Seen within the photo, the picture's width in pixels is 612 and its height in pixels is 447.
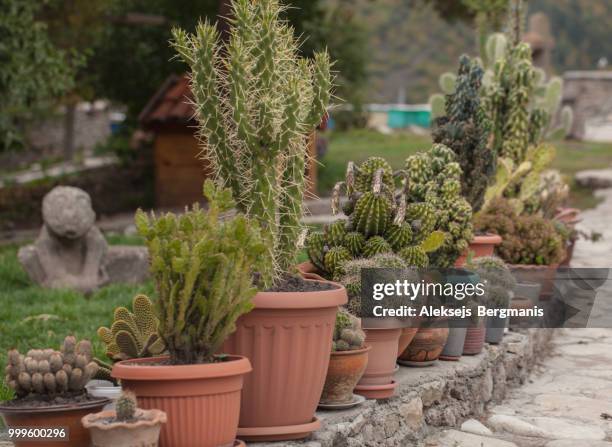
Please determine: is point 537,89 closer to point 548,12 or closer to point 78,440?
point 78,440

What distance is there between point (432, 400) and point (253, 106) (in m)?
2.06

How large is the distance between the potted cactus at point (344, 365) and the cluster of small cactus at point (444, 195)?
201 centimetres

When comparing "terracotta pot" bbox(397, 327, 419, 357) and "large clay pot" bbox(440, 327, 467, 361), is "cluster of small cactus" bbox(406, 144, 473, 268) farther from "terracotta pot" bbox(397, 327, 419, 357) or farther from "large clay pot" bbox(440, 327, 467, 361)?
"terracotta pot" bbox(397, 327, 419, 357)

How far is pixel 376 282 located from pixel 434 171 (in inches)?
91.6

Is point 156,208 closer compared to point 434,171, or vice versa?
point 434,171

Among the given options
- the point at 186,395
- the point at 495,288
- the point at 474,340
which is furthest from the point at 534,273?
the point at 186,395

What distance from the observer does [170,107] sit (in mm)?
14984

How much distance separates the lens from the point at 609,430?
5.76m

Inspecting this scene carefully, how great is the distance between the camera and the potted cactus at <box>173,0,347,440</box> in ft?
13.8

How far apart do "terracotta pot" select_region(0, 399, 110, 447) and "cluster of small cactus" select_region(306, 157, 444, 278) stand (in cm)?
209

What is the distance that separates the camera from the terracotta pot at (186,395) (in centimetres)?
370

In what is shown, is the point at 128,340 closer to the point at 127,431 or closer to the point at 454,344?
the point at 127,431

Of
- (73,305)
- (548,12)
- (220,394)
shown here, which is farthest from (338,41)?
(548,12)

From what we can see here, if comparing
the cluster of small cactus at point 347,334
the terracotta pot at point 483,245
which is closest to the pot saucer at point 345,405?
the cluster of small cactus at point 347,334
